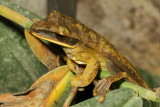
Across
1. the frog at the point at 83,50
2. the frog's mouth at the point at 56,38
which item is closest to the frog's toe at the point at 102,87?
the frog at the point at 83,50

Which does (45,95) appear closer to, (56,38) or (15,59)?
(56,38)

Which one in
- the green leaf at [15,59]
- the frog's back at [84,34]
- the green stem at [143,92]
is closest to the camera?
the green stem at [143,92]

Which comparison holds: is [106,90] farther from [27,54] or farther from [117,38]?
[117,38]

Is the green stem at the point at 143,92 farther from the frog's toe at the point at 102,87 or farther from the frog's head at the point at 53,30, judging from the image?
the frog's head at the point at 53,30

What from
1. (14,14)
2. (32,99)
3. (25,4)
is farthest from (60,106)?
(25,4)

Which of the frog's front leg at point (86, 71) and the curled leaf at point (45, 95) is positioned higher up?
the frog's front leg at point (86, 71)

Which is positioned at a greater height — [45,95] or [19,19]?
[19,19]

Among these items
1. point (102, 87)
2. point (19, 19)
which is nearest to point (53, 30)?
point (19, 19)

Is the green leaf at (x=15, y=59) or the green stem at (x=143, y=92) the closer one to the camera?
the green stem at (x=143, y=92)
